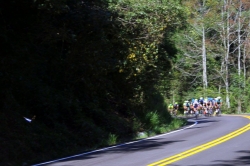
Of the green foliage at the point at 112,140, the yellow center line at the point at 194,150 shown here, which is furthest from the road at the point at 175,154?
the green foliage at the point at 112,140

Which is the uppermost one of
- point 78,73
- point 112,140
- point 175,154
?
point 78,73

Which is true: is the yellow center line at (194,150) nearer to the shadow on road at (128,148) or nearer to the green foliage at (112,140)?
the shadow on road at (128,148)

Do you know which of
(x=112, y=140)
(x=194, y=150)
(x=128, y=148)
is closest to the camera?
(x=194, y=150)

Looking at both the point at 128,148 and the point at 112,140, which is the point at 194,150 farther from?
the point at 112,140

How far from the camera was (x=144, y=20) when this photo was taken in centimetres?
2375

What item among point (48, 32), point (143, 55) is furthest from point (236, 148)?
point (143, 55)

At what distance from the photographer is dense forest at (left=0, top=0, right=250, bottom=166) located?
18.7m

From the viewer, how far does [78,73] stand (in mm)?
22922

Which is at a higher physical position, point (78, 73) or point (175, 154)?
point (78, 73)

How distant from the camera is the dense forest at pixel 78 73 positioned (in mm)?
18656

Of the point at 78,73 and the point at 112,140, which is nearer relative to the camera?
the point at 112,140

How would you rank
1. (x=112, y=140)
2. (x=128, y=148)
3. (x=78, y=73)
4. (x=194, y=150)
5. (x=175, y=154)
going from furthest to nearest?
(x=78, y=73), (x=112, y=140), (x=128, y=148), (x=194, y=150), (x=175, y=154)

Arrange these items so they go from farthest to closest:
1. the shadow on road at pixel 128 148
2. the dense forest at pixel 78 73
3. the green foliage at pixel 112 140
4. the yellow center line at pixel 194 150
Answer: the green foliage at pixel 112 140 < the dense forest at pixel 78 73 < the shadow on road at pixel 128 148 < the yellow center line at pixel 194 150

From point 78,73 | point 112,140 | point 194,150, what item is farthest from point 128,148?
point 78,73
